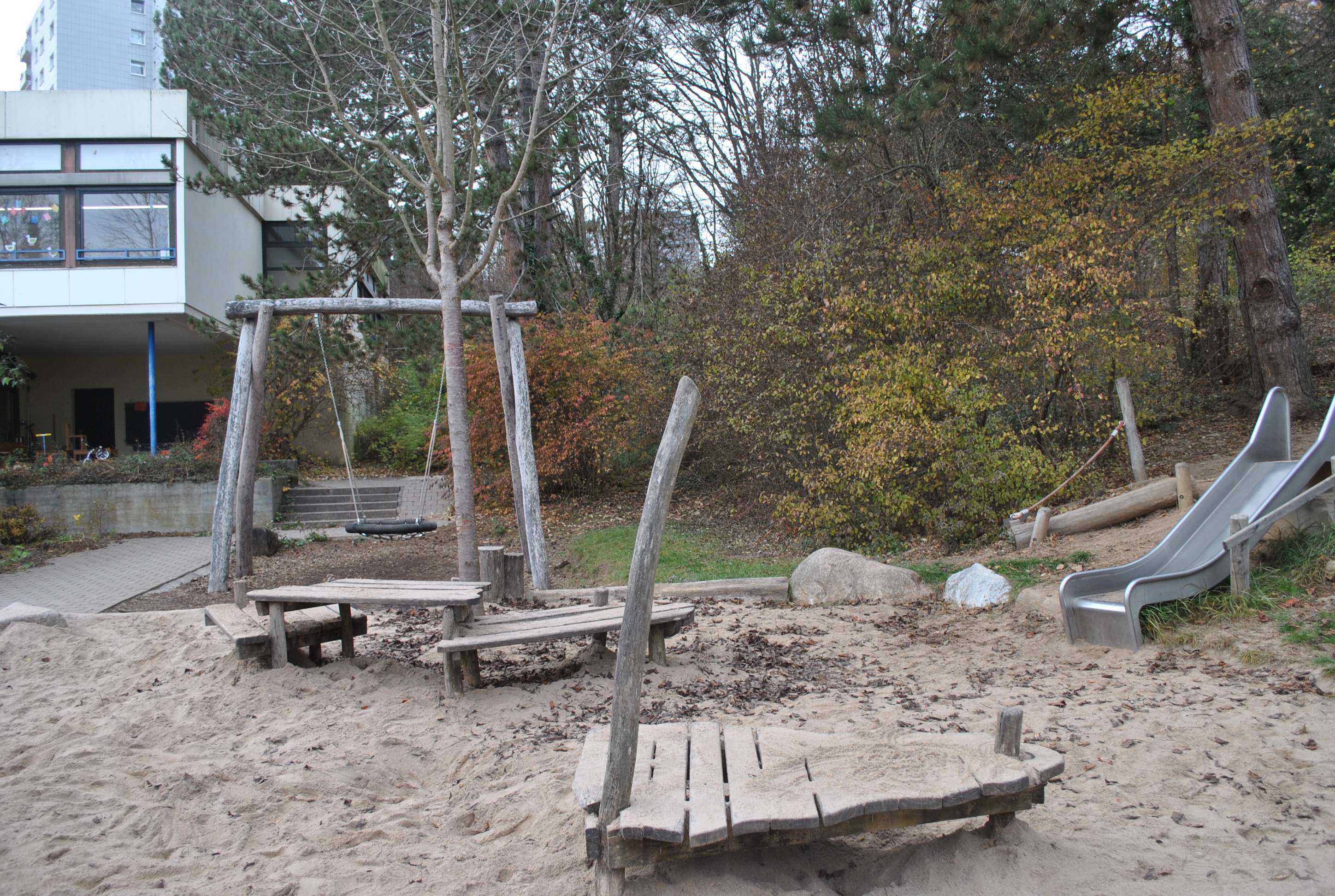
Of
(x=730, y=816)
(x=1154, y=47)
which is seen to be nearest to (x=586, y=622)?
(x=730, y=816)

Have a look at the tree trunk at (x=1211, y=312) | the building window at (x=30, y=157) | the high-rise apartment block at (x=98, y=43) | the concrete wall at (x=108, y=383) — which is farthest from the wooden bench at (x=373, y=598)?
the high-rise apartment block at (x=98, y=43)

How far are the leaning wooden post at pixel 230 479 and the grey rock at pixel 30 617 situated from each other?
112 inches

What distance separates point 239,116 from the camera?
13586 mm

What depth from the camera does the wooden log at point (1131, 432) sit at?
945 centimetres

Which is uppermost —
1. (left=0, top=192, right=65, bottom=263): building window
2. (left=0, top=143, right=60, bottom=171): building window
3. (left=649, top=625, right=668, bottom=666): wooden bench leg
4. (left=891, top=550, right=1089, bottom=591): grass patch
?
(left=0, top=143, right=60, bottom=171): building window

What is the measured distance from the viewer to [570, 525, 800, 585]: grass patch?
30.7ft

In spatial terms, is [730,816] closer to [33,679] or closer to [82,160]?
[33,679]

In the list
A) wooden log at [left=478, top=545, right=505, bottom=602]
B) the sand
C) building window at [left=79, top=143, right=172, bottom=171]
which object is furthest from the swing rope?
building window at [left=79, top=143, right=172, bottom=171]

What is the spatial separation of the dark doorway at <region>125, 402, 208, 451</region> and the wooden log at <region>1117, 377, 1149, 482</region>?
72.5ft

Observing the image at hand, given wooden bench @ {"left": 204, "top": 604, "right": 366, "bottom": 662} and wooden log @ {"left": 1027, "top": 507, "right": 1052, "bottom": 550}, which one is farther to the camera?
wooden log @ {"left": 1027, "top": 507, "right": 1052, "bottom": 550}

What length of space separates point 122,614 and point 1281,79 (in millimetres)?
19750

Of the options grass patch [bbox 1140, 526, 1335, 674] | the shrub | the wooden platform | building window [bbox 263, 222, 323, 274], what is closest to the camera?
the wooden platform

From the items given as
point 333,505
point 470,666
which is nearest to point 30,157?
point 333,505

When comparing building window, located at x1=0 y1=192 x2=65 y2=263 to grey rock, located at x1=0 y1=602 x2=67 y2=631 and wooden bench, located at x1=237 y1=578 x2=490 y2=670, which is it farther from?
wooden bench, located at x1=237 y1=578 x2=490 y2=670
